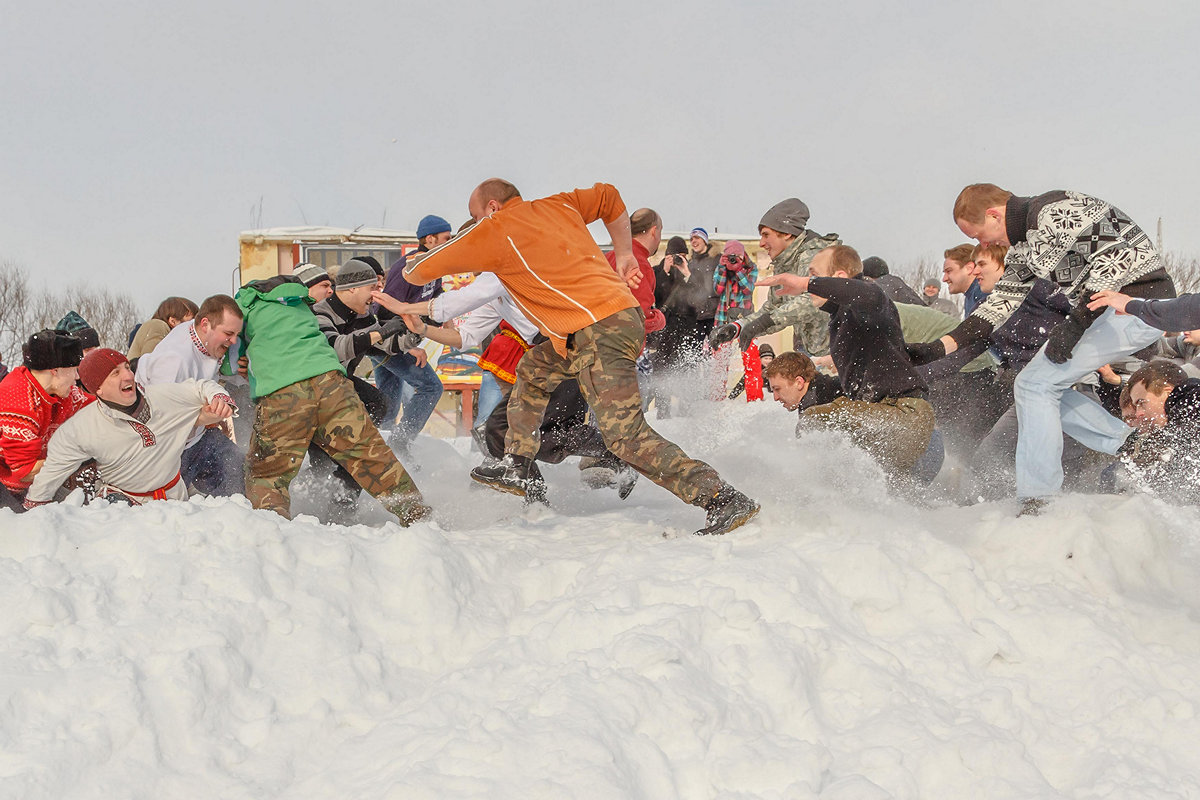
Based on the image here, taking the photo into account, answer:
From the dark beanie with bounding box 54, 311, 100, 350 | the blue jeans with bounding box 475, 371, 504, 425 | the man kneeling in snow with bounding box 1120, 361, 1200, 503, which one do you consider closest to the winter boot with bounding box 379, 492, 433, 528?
the blue jeans with bounding box 475, 371, 504, 425

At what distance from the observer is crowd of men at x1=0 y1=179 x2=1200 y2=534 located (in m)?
4.40

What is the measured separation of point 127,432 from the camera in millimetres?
4629

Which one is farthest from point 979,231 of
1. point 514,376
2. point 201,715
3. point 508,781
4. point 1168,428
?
point 201,715

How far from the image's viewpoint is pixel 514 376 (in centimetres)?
557

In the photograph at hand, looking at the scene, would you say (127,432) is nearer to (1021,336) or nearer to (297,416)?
(297,416)

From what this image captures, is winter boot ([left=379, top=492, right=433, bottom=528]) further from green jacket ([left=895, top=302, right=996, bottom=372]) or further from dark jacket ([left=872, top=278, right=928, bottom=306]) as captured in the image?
dark jacket ([left=872, top=278, right=928, bottom=306])

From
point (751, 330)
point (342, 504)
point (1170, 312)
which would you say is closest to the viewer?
point (1170, 312)

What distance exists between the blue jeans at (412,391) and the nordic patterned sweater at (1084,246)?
4197 millimetres

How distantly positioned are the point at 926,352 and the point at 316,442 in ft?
11.5

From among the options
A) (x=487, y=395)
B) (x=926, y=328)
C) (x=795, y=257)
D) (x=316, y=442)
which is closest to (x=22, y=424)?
(x=316, y=442)

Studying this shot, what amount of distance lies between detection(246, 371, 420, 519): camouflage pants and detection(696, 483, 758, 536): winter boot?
1657 mm

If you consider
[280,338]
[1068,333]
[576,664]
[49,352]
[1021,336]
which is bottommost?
[576,664]

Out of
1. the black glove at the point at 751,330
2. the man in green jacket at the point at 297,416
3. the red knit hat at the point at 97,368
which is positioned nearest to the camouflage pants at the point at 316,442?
the man in green jacket at the point at 297,416

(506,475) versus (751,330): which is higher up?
(751,330)
